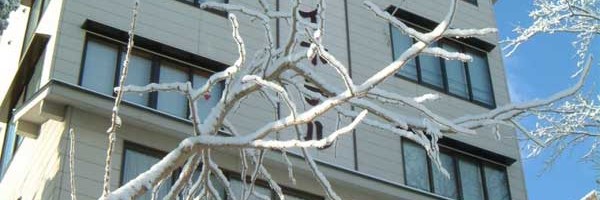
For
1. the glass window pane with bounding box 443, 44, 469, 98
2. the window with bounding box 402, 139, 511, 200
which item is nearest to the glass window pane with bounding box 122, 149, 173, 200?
the window with bounding box 402, 139, 511, 200

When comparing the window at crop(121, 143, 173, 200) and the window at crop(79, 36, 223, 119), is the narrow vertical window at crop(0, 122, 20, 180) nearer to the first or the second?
the window at crop(79, 36, 223, 119)

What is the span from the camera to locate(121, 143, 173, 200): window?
14.3m

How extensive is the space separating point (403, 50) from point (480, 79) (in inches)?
71.8

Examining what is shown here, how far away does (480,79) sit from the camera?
2003cm

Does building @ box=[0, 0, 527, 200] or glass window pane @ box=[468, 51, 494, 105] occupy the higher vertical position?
glass window pane @ box=[468, 51, 494, 105]

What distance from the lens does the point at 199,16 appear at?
54.7 ft

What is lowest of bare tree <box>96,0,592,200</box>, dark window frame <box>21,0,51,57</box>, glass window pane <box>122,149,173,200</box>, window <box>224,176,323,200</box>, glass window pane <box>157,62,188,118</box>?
bare tree <box>96,0,592,200</box>

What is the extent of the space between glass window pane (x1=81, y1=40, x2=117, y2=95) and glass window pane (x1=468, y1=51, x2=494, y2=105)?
299 inches

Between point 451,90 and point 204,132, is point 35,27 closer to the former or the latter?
point 451,90

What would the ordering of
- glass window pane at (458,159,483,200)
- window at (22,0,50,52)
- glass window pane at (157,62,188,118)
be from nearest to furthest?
1. glass window pane at (157,62,188,118)
2. window at (22,0,50,52)
3. glass window pane at (458,159,483,200)

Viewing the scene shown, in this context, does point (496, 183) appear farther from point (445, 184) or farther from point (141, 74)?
point (141, 74)

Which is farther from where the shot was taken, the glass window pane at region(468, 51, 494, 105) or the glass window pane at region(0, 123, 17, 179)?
the glass window pane at region(468, 51, 494, 105)

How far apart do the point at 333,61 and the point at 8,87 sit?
39.1 feet

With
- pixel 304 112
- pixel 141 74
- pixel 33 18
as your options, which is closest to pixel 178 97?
pixel 141 74
